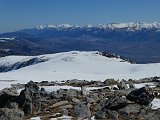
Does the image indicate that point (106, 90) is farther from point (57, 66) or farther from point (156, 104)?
point (57, 66)

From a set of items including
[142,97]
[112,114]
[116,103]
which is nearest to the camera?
[112,114]

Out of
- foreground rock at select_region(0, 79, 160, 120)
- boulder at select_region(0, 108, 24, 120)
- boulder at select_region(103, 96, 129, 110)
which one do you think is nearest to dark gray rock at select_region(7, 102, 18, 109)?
foreground rock at select_region(0, 79, 160, 120)

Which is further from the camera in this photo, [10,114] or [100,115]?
[100,115]

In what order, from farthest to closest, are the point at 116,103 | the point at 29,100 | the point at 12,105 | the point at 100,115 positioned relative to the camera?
the point at 29,100 < the point at 116,103 < the point at 12,105 < the point at 100,115

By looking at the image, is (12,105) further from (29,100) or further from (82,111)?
(82,111)

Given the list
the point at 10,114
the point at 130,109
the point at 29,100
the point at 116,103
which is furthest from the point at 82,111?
the point at 10,114

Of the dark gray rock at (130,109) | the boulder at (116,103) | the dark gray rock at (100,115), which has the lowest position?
the dark gray rock at (100,115)

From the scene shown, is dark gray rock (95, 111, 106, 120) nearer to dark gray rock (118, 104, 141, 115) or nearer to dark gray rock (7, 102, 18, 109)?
dark gray rock (118, 104, 141, 115)

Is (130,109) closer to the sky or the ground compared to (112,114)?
closer to the sky

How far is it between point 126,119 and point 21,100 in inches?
360

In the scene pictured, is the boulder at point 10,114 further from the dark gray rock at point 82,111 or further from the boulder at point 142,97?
the boulder at point 142,97

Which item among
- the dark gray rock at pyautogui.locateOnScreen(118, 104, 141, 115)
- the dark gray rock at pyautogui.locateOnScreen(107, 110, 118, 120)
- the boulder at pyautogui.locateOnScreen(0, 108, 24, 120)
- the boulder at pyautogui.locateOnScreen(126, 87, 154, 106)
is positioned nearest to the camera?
the boulder at pyautogui.locateOnScreen(0, 108, 24, 120)

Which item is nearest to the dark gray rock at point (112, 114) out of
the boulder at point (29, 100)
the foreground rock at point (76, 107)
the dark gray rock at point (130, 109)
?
the foreground rock at point (76, 107)

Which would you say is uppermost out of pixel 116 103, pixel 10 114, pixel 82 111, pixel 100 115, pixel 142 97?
pixel 142 97
